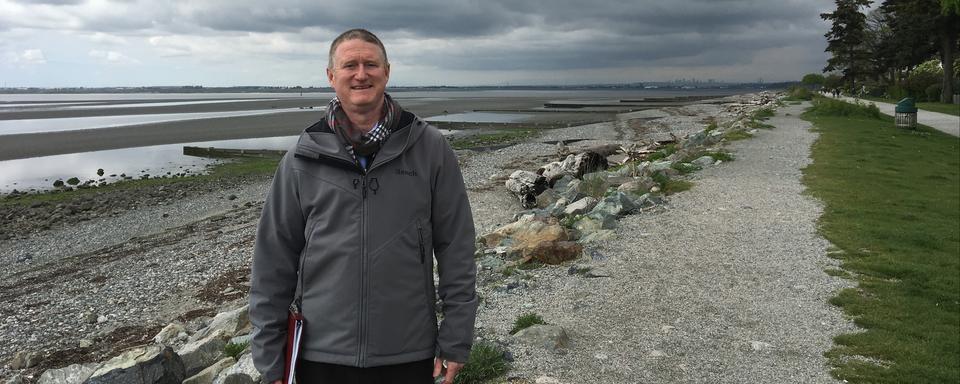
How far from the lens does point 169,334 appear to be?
25.4ft

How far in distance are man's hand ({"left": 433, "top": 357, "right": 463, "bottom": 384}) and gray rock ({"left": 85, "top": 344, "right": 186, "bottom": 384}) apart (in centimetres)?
320

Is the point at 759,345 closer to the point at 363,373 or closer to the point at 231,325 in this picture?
the point at 363,373

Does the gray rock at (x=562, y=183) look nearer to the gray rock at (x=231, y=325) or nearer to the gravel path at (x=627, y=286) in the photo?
the gravel path at (x=627, y=286)

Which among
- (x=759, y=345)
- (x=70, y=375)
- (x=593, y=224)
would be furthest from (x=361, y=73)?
(x=593, y=224)

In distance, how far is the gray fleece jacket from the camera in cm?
257

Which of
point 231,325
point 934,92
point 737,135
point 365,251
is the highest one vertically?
point 934,92

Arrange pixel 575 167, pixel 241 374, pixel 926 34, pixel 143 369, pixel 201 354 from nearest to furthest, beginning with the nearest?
pixel 241 374 → pixel 143 369 → pixel 201 354 → pixel 575 167 → pixel 926 34

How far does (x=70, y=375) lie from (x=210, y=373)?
3.95ft

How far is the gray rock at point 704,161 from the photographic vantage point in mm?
16109

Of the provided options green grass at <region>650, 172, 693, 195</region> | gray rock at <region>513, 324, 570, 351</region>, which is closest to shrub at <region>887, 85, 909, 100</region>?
green grass at <region>650, 172, 693, 195</region>

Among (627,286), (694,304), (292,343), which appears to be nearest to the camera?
(292,343)

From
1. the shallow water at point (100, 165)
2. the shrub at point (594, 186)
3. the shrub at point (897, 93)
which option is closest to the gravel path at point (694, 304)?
the shrub at point (594, 186)

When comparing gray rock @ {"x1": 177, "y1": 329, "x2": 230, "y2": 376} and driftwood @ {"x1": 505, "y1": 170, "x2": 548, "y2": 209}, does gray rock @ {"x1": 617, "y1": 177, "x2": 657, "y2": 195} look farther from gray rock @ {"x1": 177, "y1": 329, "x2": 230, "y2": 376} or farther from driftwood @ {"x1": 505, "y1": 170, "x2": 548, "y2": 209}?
gray rock @ {"x1": 177, "y1": 329, "x2": 230, "y2": 376}

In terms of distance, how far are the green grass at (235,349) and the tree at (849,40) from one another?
6821 centimetres
